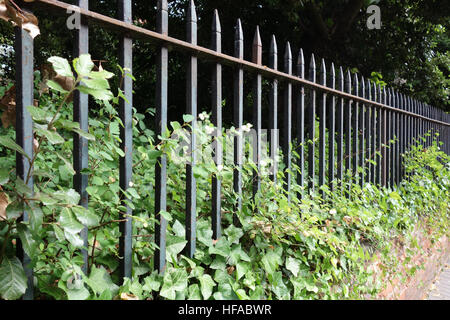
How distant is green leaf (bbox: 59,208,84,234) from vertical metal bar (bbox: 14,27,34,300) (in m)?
0.13

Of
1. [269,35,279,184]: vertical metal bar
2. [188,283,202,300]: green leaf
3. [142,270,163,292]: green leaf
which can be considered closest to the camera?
[142,270,163,292]: green leaf

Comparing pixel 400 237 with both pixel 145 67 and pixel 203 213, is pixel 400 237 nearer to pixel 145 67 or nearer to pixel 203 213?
pixel 203 213

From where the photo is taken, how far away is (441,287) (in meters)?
4.15

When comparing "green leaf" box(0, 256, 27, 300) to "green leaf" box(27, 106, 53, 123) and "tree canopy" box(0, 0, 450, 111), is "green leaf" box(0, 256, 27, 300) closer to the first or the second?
"green leaf" box(27, 106, 53, 123)

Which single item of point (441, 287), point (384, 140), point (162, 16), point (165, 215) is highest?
point (162, 16)

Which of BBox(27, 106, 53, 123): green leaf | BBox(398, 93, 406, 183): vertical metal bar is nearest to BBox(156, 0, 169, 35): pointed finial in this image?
BBox(27, 106, 53, 123): green leaf

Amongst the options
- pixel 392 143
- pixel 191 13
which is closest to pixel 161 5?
pixel 191 13

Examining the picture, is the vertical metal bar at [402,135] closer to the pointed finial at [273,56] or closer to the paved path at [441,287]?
the paved path at [441,287]

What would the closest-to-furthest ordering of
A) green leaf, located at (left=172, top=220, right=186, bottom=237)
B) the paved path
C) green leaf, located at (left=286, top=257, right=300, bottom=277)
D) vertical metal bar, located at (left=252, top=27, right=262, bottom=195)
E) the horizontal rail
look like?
the horizontal rail → green leaf, located at (left=172, top=220, right=186, bottom=237) → green leaf, located at (left=286, top=257, right=300, bottom=277) → vertical metal bar, located at (left=252, top=27, right=262, bottom=195) → the paved path

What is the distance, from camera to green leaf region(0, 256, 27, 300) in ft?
3.69

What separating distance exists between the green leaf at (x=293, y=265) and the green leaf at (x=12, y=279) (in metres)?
1.31

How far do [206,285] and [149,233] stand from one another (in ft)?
1.13

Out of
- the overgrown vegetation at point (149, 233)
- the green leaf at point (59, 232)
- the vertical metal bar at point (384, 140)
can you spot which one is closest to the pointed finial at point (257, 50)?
the overgrown vegetation at point (149, 233)

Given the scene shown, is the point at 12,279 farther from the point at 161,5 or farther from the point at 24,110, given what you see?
the point at 161,5
